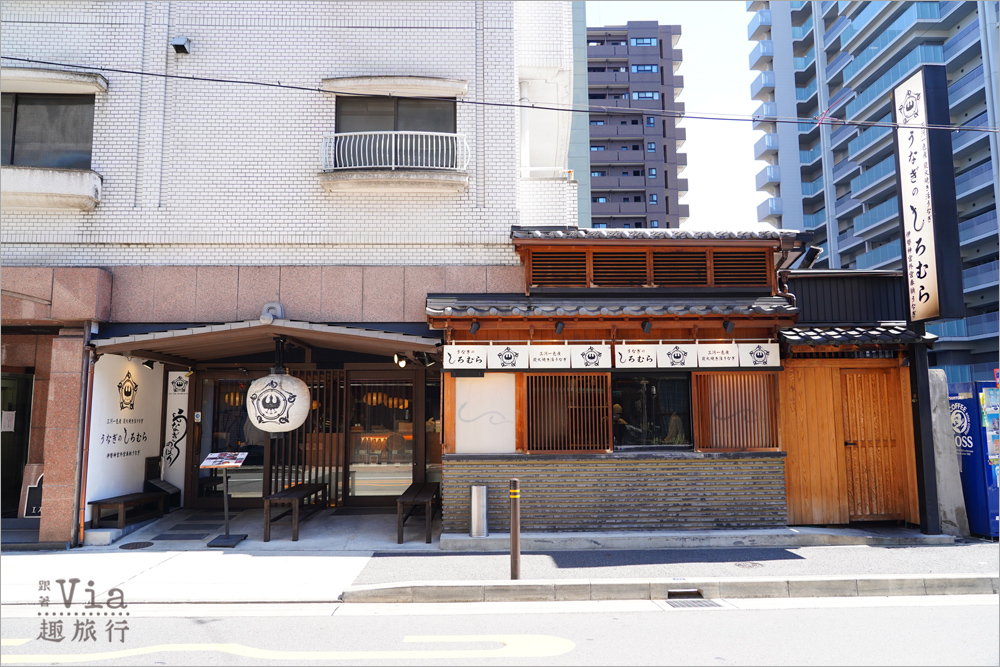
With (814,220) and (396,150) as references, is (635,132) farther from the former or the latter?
(396,150)

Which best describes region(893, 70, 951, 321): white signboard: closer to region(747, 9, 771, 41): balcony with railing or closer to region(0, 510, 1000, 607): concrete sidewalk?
region(0, 510, 1000, 607): concrete sidewalk

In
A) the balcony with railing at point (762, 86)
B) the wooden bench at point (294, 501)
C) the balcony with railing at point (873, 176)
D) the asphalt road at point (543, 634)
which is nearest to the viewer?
the asphalt road at point (543, 634)

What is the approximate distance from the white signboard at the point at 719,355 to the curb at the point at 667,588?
12.1ft

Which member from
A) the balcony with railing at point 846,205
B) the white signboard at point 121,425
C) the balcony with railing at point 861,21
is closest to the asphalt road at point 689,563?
the white signboard at point 121,425

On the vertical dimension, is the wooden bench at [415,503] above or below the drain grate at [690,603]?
above

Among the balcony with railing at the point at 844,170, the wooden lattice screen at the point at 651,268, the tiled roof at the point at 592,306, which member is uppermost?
the balcony with railing at the point at 844,170

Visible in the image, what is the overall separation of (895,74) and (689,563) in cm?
4664

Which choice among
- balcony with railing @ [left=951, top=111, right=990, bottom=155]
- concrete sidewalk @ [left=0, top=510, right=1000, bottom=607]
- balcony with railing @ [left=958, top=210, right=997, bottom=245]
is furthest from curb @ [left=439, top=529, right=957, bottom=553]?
balcony with railing @ [left=951, top=111, right=990, bottom=155]

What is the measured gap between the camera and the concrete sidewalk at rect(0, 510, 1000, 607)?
7.45m

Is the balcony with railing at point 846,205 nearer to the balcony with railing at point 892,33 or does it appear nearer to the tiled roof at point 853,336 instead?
the balcony with railing at point 892,33

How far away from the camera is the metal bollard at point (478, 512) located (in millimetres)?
9672

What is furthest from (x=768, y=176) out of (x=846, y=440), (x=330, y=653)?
(x=330, y=653)

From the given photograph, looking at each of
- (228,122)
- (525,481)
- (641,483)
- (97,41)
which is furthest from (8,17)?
(641,483)

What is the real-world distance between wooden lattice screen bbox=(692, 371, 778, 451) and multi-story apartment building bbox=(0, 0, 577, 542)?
12.2 ft
